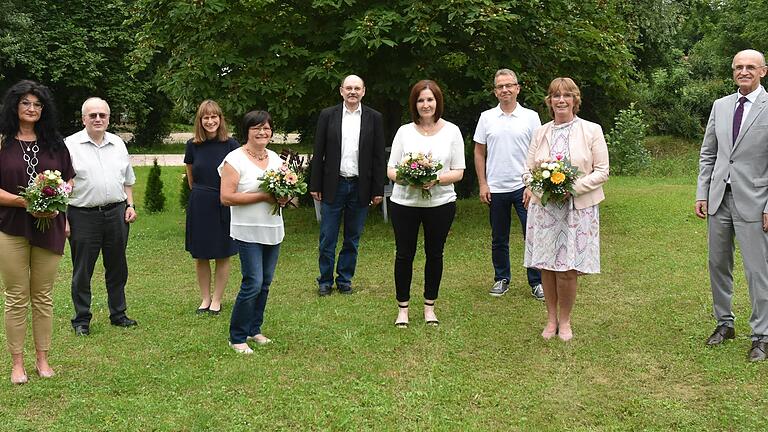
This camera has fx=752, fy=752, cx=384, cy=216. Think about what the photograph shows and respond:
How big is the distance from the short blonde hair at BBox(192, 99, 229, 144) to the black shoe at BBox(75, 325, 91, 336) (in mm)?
1885

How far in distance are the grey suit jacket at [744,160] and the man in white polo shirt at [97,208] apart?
4788 mm

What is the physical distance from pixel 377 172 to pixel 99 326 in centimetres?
304

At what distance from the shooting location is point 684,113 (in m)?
29.5

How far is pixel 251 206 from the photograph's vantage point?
5586 millimetres

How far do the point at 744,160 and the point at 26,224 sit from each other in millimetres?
5057

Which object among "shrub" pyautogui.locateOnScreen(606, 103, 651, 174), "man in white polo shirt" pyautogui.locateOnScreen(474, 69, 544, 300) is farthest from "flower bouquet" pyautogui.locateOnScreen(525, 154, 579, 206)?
"shrub" pyautogui.locateOnScreen(606, 103, 651, 174)

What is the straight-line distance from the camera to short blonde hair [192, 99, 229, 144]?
6691mm

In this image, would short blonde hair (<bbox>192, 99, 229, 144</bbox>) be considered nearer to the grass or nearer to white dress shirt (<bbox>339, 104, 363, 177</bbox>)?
white dress shirt (<bbox>339, 104, 363, 177</bbox>)

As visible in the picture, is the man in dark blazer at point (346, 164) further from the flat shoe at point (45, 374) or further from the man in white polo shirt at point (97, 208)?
the flat shoe at point (45, 374)

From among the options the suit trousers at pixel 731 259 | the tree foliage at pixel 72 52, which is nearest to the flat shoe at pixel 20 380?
the suit trousers at pixel 731 259

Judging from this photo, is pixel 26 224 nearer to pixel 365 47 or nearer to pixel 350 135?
pixel 350 135

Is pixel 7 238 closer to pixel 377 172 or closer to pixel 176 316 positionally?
pixel 176 316

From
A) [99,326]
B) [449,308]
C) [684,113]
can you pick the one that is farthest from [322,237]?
[684,113]

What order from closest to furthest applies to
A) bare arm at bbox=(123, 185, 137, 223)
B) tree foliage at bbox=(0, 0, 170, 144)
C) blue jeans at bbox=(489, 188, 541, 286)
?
bare arm at bbox=(123, 185, 137, 223) → blue jeans at bbox=(489, 188, 541, 286) → tree foliage at bbox=(0, 0, 170, 144)
